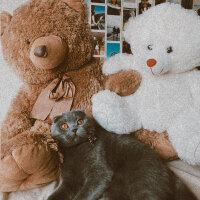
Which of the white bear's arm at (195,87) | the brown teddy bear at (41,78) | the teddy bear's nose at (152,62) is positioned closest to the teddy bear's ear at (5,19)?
the brown teddy bear at (41,78)

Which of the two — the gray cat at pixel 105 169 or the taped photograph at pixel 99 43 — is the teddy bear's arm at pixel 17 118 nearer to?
the gray cat at pixel 105 169

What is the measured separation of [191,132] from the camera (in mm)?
616

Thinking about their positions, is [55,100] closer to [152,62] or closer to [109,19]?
[152,62]

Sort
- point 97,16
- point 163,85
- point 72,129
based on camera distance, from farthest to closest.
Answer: point 97,16, point 163,85, point 72,129

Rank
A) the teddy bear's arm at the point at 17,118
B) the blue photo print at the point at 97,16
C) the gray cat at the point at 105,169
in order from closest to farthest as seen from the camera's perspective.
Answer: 1. the gray cat at the point at 105,169
2. the teddy bear's arm at the point at 17,118
3. the blue photo print at the point at 97,16

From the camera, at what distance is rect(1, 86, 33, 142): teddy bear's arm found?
0.67m

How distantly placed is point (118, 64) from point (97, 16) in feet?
1.09

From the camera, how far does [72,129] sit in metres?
0.58

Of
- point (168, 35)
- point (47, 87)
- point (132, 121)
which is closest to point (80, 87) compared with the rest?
point (47, 87)

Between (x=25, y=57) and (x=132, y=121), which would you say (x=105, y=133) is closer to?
(x=132, y=121)

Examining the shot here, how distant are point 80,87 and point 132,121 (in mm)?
221

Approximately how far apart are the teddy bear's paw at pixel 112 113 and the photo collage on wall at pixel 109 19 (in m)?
0.31

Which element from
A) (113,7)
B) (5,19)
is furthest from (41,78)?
(113,7)

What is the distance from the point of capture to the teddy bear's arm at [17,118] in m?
0.67
